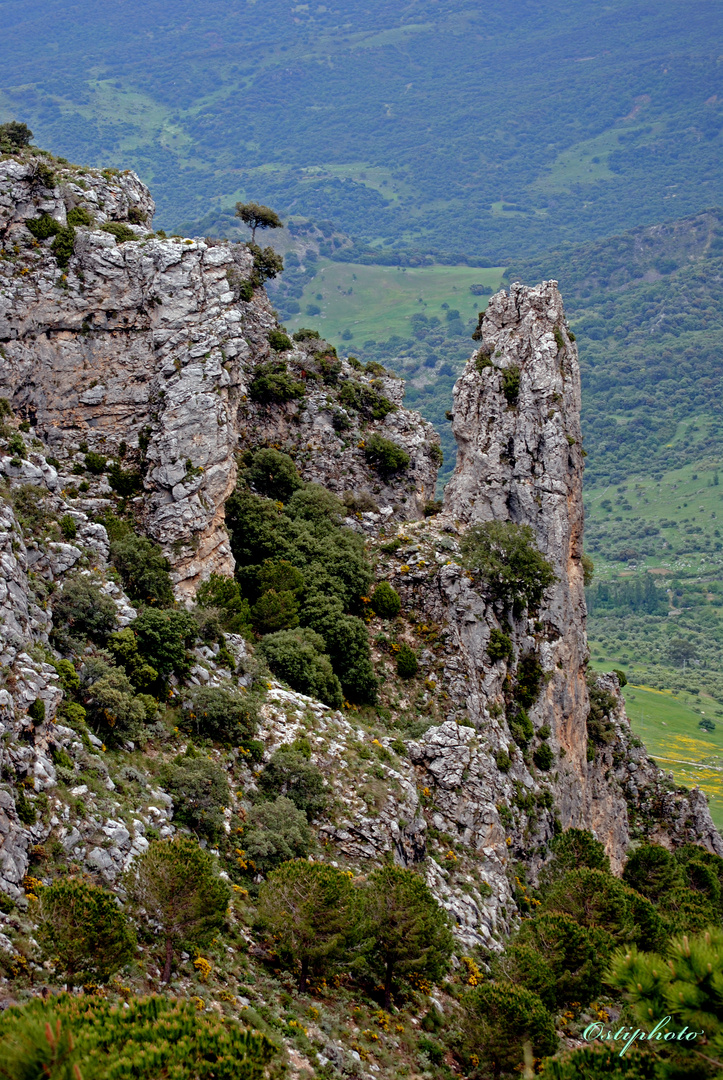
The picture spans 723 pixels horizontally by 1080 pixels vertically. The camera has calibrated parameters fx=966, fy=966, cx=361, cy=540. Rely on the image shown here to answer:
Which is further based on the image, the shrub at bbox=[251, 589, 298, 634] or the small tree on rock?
the shrub at bbox=[251, 589, 298, 634]

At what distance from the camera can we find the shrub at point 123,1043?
17.0 meters

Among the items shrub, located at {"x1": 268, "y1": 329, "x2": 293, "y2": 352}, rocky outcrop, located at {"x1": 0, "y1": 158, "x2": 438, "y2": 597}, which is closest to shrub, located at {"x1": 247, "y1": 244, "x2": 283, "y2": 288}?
shrub, located at {"x1": 268, "y1": 329, "x2": 293, "y2": 352}

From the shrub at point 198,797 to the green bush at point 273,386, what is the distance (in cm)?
3684

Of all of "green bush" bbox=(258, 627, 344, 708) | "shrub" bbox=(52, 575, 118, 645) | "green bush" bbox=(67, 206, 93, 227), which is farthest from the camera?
"green bush" bbox=(67, 206, 93, 227)

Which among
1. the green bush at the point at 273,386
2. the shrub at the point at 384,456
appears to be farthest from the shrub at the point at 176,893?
the shrub at the point at 384,456

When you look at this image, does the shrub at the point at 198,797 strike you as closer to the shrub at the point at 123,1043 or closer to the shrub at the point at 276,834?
the shrub at the point at 276,834

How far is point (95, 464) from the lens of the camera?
56031mm

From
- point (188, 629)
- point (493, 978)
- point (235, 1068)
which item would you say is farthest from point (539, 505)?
point (235, 1068)

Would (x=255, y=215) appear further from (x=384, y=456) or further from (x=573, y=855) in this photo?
(x=573, y=855)

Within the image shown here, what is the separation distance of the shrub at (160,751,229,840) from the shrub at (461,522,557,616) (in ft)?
90.1

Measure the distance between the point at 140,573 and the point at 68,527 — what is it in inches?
176

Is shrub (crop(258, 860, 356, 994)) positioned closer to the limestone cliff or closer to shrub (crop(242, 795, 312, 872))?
shrub (crop(242, 795, 312, 872))

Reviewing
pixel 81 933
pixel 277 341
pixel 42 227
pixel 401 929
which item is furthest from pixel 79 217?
pixel 81 933

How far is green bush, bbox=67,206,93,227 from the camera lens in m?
58.2
